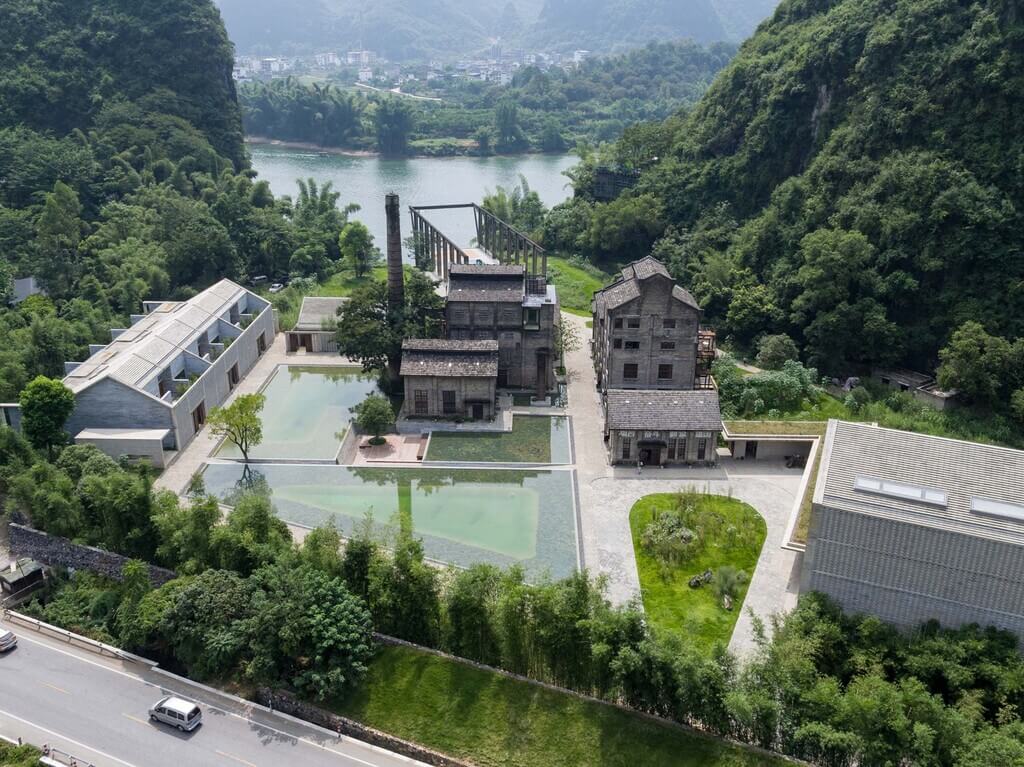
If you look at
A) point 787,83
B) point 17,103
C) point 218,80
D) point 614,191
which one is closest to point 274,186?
point 218,80

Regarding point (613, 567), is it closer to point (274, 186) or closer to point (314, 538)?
point (314, 538)

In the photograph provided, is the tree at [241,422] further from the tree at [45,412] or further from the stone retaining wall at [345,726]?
the stone retaining wall at [345,726]

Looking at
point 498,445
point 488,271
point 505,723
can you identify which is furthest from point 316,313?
point 505,723

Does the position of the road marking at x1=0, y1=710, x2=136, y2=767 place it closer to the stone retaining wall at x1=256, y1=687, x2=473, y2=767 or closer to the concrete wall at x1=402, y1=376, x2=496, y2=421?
the stone retaining wall at x1=256, y1=687, x2=473, y2=767

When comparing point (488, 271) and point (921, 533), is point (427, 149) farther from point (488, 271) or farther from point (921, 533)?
point (921, 533)

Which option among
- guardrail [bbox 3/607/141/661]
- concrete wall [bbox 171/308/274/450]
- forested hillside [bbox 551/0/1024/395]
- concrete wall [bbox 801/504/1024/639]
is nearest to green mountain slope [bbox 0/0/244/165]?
concrete wall [bbox 171/308/274/450]

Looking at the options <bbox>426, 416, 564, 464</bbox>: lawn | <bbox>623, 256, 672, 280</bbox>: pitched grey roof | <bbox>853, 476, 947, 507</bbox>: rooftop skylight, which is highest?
<bbox>623, 256, 672, 280</bbox>: pitched grey roof
